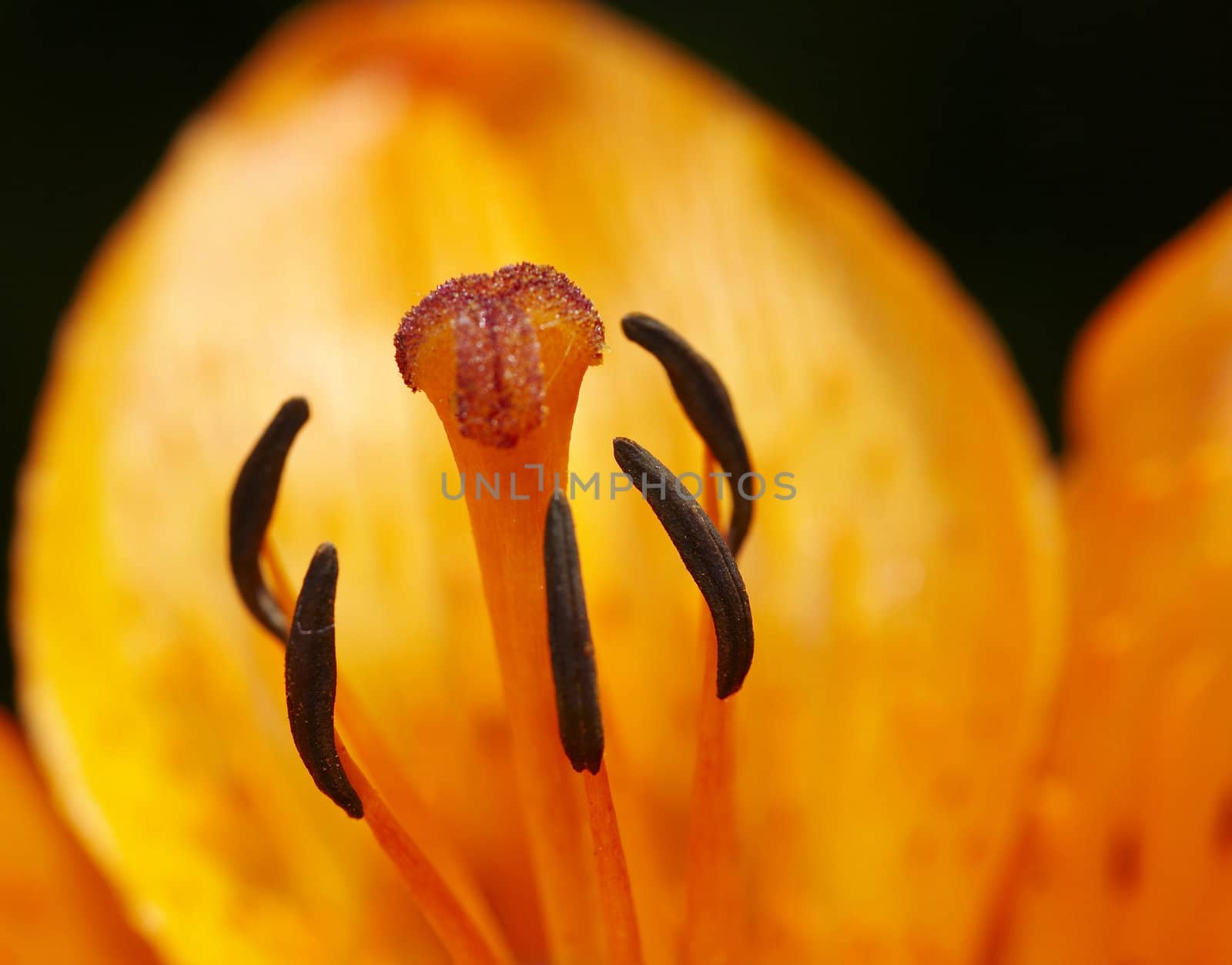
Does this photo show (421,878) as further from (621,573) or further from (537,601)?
(621,573)

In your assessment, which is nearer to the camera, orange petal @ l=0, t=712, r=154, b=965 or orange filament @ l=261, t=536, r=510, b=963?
orange filament @ l=261, t=536, r=510, b=963

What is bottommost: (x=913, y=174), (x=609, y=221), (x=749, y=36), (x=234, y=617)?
(x=234, y=617)

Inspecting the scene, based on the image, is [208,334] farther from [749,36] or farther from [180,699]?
[749,36]

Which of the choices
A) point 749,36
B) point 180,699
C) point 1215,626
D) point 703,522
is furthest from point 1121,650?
point 749,36

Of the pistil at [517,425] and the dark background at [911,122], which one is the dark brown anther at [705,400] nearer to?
the pistil at [517,425]

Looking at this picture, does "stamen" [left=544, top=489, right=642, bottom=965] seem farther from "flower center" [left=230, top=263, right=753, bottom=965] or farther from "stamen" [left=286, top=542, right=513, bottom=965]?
"stamen" [left=286, top=542, right=513, bottom=965]

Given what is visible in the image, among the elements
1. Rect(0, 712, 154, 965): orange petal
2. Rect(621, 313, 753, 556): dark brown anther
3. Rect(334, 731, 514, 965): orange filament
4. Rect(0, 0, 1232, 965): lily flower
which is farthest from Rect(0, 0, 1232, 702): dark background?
Rect(334, 731, 514, 965): orange filament
